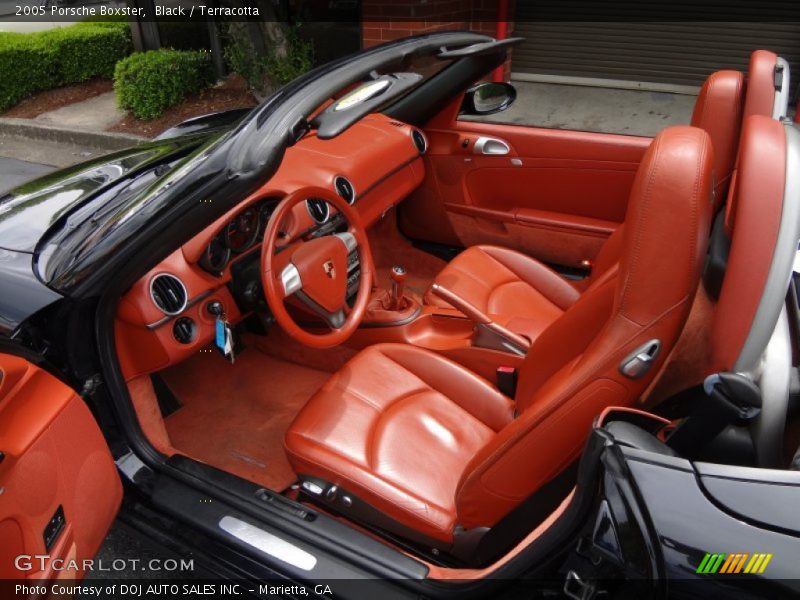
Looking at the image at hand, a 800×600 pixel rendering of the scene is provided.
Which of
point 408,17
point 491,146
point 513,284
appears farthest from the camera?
point 408,17

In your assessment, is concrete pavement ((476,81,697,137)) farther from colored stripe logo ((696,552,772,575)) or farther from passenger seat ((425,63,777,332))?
colored stripe logo ((696,552,772,575))

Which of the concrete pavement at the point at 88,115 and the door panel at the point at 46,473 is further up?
the door panel at the point at 46,473

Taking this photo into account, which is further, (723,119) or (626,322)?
(723,119)

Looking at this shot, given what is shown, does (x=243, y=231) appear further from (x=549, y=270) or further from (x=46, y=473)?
(x=549, y=270)

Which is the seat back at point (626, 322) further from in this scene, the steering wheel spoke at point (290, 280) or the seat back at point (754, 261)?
the steering wheel spoke at point (290, 280)

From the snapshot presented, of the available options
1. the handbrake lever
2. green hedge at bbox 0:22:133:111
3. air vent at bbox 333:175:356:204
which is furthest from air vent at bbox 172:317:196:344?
green hedge at bbox 0:22:133:111

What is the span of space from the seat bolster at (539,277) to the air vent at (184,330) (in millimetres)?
1351

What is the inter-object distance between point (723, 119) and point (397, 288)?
1320mm

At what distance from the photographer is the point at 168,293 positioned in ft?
6.03

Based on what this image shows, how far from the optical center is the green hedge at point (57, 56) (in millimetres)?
7039

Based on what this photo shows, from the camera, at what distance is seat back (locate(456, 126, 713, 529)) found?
43.3 inches

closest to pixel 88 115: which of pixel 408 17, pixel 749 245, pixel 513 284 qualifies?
pixel 408 17

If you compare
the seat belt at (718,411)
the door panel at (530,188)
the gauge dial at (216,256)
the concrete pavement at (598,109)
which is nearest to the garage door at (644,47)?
the concrete pavement at (598,109)

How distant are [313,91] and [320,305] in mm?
710
